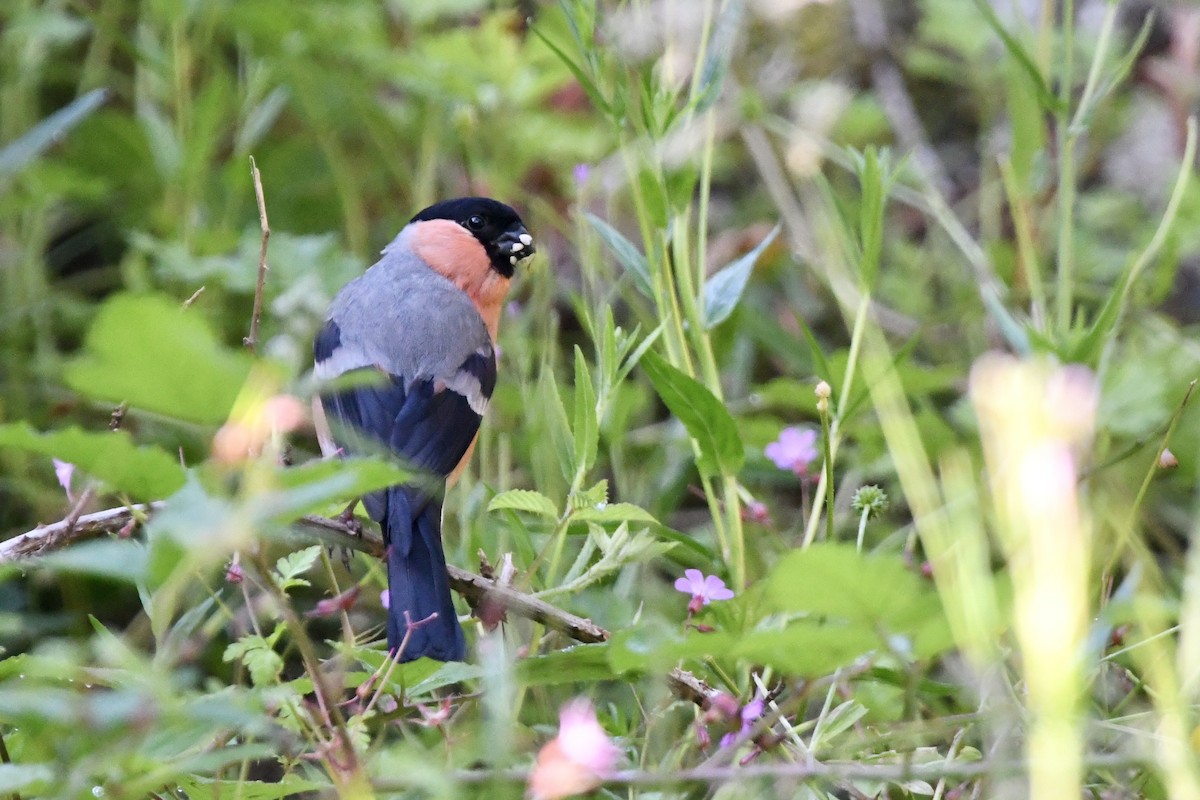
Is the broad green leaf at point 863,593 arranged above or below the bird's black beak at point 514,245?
above

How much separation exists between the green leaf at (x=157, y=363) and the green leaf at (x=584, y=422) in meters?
0.52

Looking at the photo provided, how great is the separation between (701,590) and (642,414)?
1111 millimetres

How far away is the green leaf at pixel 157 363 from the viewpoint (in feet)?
2.15

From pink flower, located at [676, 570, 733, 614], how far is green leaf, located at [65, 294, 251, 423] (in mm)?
622

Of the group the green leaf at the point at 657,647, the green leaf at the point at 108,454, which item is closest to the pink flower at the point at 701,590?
the green leaf at the point at 657,647

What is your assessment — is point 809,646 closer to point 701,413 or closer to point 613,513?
point 613,513

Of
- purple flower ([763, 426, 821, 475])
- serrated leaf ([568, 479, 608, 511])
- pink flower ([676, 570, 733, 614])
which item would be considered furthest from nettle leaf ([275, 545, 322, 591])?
purple flower ([763, 426, 821, 475])

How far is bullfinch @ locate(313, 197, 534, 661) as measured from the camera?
1.36 meters

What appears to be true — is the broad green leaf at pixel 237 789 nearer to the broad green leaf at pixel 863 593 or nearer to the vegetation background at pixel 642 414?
the vegetation background at pixel 642 414

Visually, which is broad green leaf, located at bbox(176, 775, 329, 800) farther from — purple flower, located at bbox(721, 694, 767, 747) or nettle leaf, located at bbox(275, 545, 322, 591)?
purple flower, located at bbox(721, 694, 767, 747)

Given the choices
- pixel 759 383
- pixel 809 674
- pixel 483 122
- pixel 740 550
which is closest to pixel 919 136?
pixel 759 383

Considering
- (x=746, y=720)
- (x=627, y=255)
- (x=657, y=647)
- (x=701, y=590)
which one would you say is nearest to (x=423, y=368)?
(x=627, y=255)

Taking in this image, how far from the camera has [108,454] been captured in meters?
0.78

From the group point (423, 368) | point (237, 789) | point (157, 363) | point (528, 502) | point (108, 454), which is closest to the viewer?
point (157, 363)
